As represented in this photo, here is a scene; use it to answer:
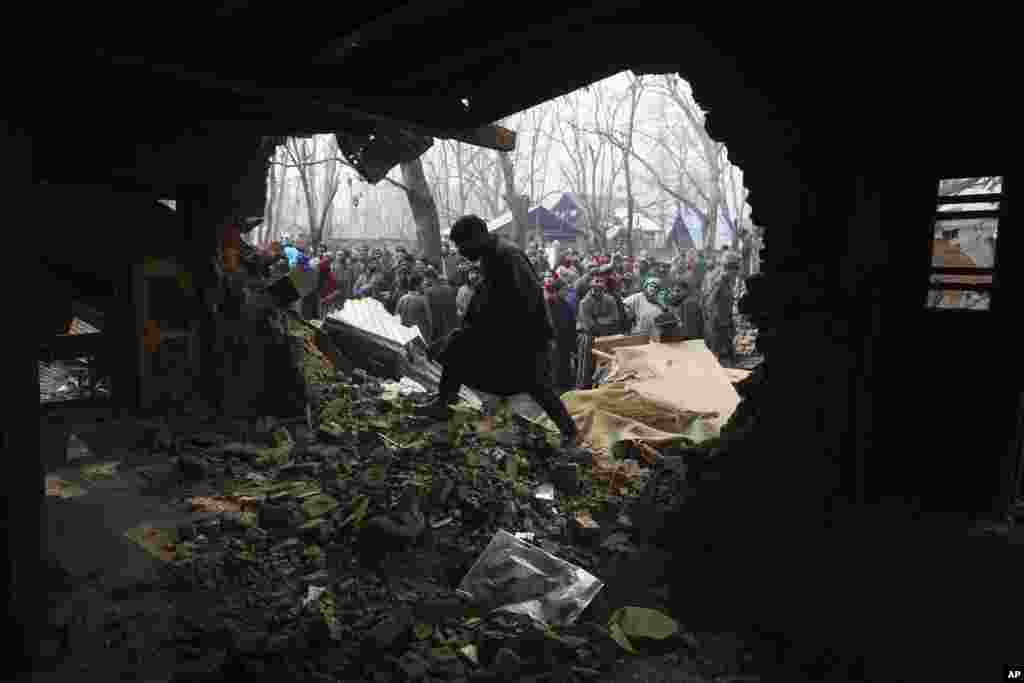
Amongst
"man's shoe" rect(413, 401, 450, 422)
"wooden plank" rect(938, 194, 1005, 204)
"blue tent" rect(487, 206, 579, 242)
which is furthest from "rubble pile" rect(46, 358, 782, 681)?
"blue tent" rect(487, 206, 579, 242)

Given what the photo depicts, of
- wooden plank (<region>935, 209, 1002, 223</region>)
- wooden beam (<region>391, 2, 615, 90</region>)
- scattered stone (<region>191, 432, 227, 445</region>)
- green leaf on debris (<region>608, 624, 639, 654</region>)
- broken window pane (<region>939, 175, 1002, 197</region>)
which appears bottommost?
green leaf on debris (<region>608, 624, 639, 654</region>)

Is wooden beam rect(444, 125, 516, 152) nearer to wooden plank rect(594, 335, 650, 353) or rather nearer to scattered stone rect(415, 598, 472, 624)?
scattered stone rect(415, 598, 472, 624)

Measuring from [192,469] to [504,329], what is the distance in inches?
108

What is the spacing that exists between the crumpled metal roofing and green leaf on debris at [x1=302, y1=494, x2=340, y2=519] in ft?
15.6

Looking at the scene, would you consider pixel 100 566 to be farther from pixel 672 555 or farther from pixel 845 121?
pixel 845 121

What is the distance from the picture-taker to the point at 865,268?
382 centimetres

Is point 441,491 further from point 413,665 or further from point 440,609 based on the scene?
point 413,665

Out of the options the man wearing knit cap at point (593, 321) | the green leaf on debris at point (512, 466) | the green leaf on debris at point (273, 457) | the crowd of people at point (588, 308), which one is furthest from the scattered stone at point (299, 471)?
the man wearing knit cap at point (593, 321)

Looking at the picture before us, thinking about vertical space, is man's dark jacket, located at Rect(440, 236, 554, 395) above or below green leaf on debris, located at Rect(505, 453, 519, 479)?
above

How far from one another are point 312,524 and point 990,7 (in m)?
4.67

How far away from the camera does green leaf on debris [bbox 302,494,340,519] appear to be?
189 inches

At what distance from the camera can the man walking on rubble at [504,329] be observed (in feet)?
20.6

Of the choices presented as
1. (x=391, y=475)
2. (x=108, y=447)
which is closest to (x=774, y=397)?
(x=391, y=475)

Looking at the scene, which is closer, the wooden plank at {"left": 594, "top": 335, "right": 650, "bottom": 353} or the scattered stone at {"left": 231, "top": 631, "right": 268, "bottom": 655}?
the scattered stone at {"left": 231, "top": 631, "right": 268, "bottom": 655}
